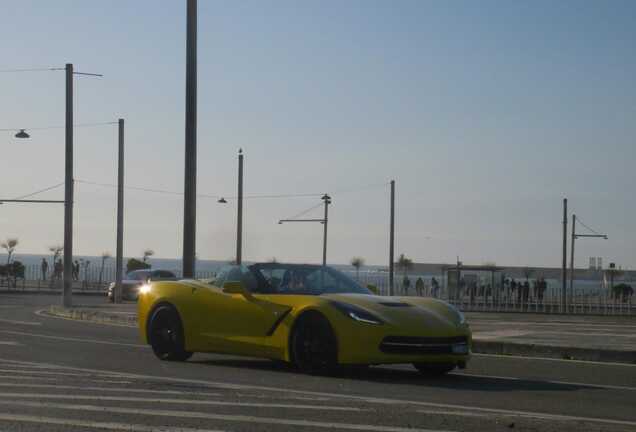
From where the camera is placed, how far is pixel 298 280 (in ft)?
42.4

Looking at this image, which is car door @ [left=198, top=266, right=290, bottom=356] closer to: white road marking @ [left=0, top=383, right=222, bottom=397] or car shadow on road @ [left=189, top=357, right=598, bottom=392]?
car shadow on road @ [left=189, top=357, right=598, bottom=392]

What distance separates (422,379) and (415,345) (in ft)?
1.68

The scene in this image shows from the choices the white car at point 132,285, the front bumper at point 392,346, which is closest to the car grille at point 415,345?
the front bumper at point 392,346

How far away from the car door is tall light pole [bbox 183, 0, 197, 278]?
329 inches

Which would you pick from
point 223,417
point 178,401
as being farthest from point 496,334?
point 223,417

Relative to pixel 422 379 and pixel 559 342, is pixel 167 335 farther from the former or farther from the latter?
pixel 559 342

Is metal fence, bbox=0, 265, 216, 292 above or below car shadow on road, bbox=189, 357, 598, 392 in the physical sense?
below

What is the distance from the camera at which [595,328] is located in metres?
21.4

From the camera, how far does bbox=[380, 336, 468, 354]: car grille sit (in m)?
11.5

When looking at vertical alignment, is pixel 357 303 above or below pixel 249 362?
above

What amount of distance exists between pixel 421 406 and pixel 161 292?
555 centimetres

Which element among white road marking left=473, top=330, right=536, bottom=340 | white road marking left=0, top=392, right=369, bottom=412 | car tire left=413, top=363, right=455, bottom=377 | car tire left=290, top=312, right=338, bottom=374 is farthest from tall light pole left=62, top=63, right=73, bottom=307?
white road marking left=0, top=392, right=369, bottom=412

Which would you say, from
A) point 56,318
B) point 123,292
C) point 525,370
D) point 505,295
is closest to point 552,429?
point 525,370

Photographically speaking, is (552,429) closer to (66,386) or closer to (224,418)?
(224,418)
